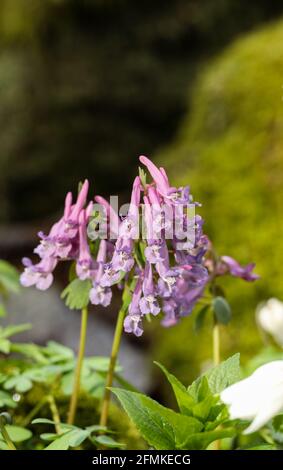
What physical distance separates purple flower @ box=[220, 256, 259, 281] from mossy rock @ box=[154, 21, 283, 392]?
5.89 feet

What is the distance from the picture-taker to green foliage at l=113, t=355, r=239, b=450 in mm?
1028

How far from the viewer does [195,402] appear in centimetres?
108

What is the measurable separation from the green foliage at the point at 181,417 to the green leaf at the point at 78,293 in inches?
11.3

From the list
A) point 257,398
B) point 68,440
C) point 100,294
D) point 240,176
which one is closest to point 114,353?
point 100,294

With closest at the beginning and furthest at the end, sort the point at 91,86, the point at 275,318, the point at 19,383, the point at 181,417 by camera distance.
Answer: the point at 181,417 < the point at 19,383 < the point at 275,318 < the point at 91,86

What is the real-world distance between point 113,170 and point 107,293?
4930 millimetres

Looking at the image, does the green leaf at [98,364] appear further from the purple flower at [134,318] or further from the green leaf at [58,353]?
the purple flower at [134,318]

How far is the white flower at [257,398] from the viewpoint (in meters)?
0.91

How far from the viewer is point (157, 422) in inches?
41.5

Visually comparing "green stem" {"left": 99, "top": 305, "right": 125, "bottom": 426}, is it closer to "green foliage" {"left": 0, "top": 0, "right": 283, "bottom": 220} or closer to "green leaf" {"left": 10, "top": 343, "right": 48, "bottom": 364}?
"green leaf" {"left": 10, "top": 343, "right": 48, "bottom": 364}

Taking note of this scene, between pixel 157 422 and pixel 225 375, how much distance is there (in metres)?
0.14

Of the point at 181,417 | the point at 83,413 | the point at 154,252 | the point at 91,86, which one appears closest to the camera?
the point at 181,417

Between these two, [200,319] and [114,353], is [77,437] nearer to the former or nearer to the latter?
[114,353]
